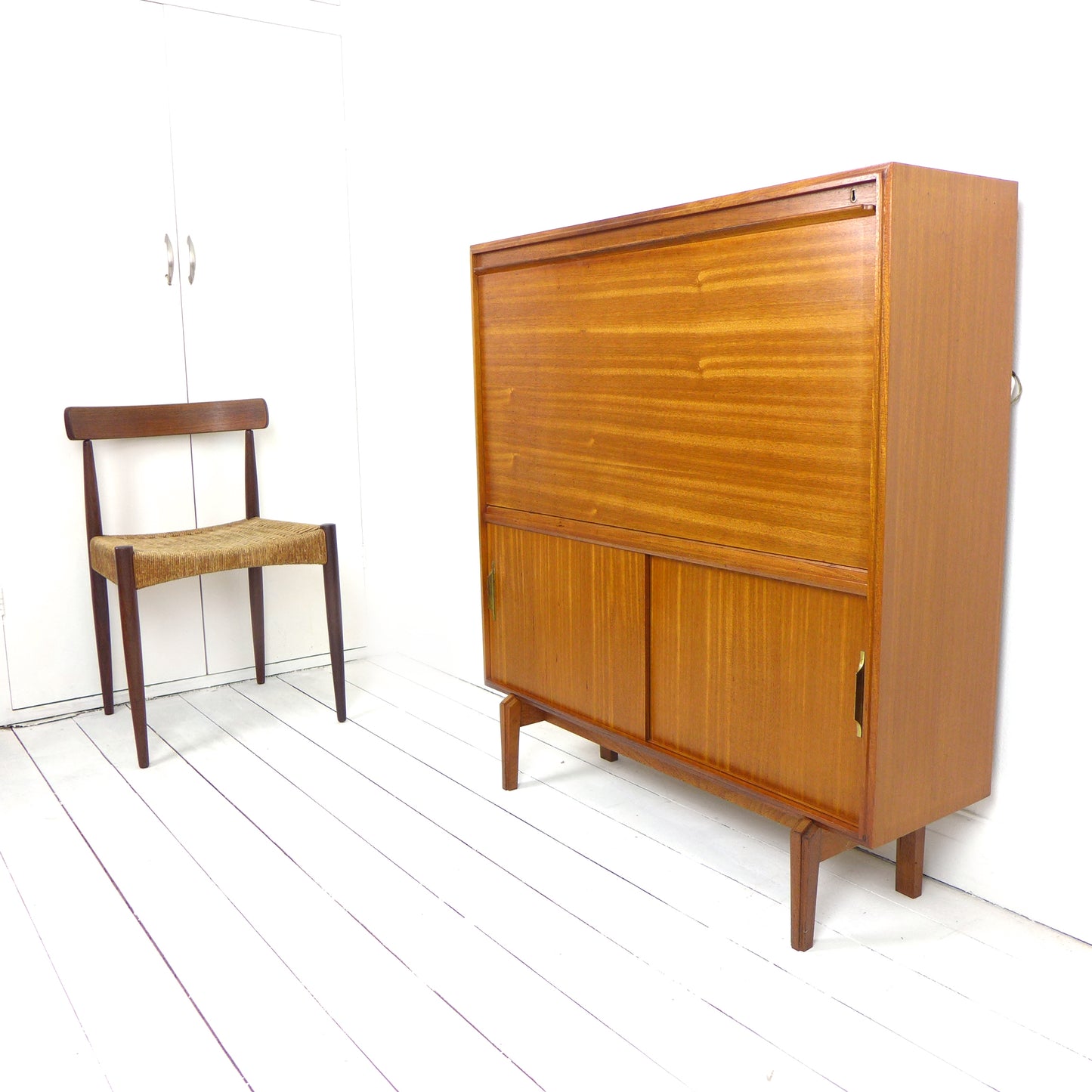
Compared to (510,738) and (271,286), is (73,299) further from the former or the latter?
(510,738)

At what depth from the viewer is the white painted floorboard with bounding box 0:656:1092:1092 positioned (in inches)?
51.3

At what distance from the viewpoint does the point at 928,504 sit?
4.65 feet

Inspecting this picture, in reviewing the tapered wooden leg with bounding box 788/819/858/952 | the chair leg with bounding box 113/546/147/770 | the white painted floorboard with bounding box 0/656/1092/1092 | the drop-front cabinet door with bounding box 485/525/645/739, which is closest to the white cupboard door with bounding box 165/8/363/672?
the chair leg with bounding box 113/546/147/770

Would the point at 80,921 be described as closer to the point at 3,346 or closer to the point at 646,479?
the point at 646,479

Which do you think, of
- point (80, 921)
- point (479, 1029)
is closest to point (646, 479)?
point (479, 1029)

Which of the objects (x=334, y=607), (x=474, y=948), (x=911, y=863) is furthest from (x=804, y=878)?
(x=334, y=607)

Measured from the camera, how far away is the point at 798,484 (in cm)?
145

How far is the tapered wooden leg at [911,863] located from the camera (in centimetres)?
166

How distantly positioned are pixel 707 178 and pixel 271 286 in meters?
1.41

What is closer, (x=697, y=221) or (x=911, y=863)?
(x=697, y=221)

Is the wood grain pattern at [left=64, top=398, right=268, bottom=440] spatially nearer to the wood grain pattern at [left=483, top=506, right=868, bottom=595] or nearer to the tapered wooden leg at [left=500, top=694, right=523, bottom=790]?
the wood grain pattern at [left=483, top=506, right=868, bottom=595]

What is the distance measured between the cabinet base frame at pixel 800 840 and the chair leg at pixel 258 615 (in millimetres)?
1083

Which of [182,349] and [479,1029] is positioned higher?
[182,349]

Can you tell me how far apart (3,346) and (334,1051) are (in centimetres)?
197
